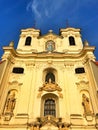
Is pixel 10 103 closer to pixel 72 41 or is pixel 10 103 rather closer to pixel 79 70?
pixel 79 70

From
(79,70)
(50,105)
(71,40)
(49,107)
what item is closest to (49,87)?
(50,105)

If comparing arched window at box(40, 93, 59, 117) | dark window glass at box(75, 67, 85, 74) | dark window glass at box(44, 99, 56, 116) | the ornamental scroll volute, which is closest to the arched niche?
the ornamental scroll volute

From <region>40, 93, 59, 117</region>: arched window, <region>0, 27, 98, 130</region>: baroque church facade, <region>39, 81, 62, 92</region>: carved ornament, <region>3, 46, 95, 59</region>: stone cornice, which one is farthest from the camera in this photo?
<region>3, 46, 95, 59</region>: stone cornice

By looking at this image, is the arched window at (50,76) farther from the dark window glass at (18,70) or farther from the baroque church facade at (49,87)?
the dark window glass at (18,70)

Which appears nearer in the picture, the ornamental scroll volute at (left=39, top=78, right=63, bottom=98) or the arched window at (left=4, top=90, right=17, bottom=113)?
the arched window at (left=4, top=90, right=17, bottom=113)

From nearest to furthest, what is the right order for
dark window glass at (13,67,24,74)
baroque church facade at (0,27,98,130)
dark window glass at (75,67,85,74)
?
baroque church facade at (0,27,98,130) → dark window glass at (75,67,85,74) → dark window glass at (13,67,24,74)

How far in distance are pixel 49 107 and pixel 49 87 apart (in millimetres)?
2160

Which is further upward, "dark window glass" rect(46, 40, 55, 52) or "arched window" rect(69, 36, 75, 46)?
"arched window" rect(69, 36, 75, 46)

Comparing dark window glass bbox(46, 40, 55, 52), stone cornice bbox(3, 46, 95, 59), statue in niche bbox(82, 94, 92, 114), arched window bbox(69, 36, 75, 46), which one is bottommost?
statue in niche bbox(82, 94, 92, 114)

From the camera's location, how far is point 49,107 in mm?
19922

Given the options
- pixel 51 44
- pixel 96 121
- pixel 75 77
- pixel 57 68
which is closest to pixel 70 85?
pixel 75 77

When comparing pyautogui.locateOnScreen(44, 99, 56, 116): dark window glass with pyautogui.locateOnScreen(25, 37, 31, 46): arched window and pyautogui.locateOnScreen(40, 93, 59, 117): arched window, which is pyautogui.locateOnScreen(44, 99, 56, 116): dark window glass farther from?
pyautogui.locateOnScreen(25, 37, 31, 46): arched window

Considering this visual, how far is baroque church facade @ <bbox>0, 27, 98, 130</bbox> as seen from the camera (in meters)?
17.5

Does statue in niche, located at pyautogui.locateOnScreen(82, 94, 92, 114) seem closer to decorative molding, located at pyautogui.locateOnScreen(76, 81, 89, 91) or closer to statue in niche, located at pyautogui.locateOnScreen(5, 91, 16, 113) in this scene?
decorative molding, located at pyautogui.locateOnScreen(76, 81, 89, 91)
